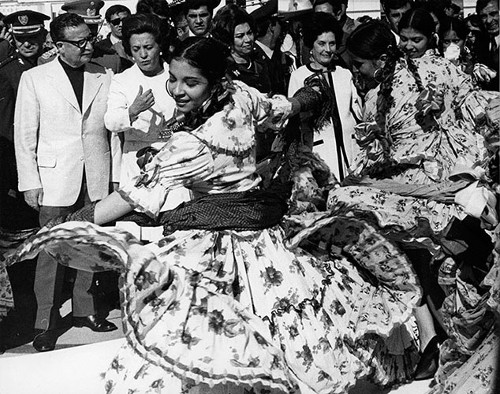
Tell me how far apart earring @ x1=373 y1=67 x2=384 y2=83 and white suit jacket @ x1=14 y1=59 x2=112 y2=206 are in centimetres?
147

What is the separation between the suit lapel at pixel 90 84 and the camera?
5371 millimetres

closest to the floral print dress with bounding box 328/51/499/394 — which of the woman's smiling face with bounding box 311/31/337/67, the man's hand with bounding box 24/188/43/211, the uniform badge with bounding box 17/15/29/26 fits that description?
the woman's smiling face with bounding box 311/31/337/67

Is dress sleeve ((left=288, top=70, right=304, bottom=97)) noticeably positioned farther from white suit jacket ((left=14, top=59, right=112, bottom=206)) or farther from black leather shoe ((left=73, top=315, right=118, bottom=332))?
black leather shoe ((left=73, top=315, right=118, bottom=332))

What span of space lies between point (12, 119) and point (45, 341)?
1.24m

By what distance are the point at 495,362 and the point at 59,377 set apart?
2.03 meters

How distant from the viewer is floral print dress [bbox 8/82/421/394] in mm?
3844

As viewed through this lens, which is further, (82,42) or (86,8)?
(82,42)

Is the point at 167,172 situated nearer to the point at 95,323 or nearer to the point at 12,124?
the point at 12,124

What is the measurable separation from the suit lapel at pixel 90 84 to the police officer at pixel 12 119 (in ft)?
0.95

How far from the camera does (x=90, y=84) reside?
5.38 meters

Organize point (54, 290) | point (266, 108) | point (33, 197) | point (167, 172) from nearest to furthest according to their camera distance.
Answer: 1. point (167, 172)
2. point (266, 108)
3. point (33, 197)
4. point (54, 290)

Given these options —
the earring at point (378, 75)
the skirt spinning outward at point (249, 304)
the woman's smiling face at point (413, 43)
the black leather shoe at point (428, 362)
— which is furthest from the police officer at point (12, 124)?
the black leather shoe at point (428, 362)

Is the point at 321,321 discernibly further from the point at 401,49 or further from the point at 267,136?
the point at 401,49

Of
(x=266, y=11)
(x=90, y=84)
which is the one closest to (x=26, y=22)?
(x=90, y=84)
